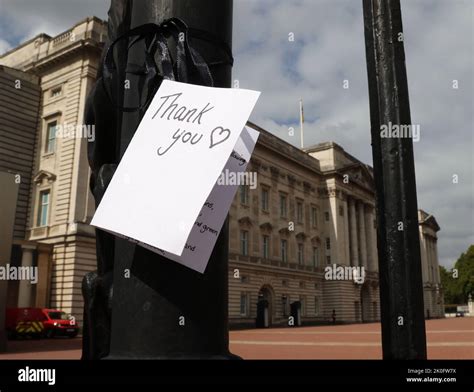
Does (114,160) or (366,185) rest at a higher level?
(366,185)

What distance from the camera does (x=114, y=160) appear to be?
196 cm

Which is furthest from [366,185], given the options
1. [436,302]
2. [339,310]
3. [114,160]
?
[114,160]

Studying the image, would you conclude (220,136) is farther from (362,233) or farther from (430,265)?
(430,265)

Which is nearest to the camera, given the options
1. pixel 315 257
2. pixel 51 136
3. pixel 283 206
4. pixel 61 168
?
pixel 61 168

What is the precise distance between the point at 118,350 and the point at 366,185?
62.9 meters

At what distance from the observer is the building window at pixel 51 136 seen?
1238 inches

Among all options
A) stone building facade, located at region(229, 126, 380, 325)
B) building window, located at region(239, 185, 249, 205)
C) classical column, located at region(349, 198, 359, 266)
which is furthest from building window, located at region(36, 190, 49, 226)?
classical column, located at region(349, 198, 359, 266)

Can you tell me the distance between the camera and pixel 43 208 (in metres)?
30.4

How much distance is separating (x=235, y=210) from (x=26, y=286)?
60.1ft

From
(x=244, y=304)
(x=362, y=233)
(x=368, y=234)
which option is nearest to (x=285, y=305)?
(x=244, y=304)

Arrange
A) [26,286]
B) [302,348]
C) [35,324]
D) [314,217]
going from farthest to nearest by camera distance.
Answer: [314,217] < [26,286] < [35,324] < [302,348]

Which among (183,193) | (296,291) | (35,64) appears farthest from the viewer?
(296,291)

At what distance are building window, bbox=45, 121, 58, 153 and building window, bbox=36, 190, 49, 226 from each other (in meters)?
2.76

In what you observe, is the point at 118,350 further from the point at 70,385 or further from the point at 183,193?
the point at 183,193
